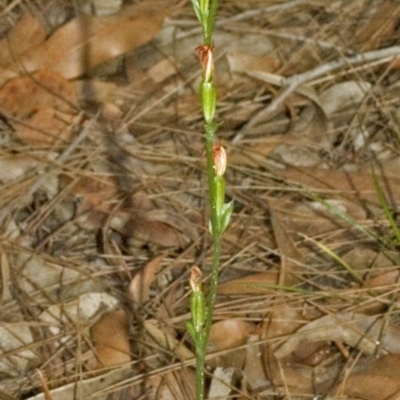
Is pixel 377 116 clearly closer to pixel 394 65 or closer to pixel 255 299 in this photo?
pixel 394 65

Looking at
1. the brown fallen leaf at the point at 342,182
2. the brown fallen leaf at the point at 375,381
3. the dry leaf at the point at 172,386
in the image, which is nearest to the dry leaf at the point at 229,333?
the dry leaf at the point at 172,386

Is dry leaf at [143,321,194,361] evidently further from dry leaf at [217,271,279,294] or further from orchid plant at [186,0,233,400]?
orchid plant at [186,0,233,400]

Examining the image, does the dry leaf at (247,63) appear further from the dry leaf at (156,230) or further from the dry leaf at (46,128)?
the dry leaf at (156,230)

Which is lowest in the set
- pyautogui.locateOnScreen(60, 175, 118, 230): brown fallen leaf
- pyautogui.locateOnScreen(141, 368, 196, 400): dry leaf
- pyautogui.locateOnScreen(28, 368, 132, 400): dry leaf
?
pyautogui.locateOnScreen(141, 368, 196, 400): dry leaf

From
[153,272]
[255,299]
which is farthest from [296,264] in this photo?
[153,272]

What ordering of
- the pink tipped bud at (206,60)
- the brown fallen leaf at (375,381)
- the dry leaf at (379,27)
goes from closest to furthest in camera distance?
the pink tipped bud at (206,60) → the brown fallen leaf at (375,381) → the dry leaf at (379,27)

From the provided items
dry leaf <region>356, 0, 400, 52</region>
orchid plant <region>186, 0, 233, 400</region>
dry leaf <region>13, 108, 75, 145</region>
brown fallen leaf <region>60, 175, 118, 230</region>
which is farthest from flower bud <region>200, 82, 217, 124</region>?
dry leaf <region>356, 0, 400, 52</region>

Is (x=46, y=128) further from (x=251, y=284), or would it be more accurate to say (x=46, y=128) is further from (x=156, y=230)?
(x=251, y=284)
